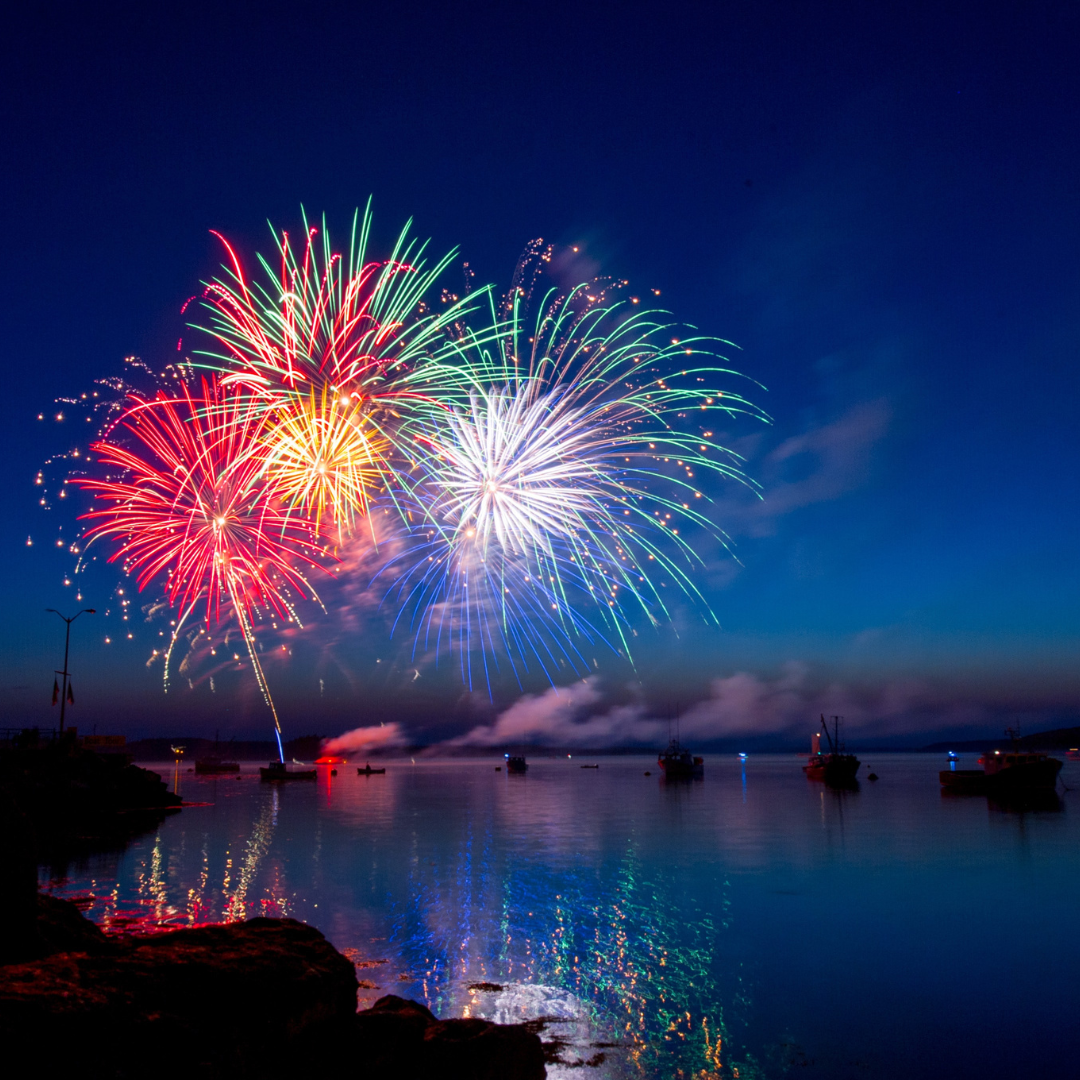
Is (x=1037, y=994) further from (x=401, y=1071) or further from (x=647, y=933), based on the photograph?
(x=401, y=1071)

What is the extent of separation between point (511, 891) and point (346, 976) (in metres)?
26.9

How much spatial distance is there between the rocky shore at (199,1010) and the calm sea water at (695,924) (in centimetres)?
390

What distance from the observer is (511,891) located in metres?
36.4

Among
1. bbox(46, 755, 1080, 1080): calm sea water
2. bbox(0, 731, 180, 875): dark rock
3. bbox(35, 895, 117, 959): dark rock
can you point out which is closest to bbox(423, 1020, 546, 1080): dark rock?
bbox(46, 755, 1080, 1080): calm sea water

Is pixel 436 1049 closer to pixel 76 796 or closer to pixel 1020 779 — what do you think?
pixel 76 796

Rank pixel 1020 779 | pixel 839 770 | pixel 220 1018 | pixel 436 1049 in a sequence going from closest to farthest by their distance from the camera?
pixel 220 1018 < pixel 436 1049 < pixel 1020 779 < pixel 839 770

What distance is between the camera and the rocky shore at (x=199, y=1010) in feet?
25.7

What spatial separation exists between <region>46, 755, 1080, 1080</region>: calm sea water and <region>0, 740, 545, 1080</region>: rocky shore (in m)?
3.90

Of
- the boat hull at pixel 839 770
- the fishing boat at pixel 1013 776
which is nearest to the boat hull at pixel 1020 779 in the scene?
the fishing boat at pixel 1013 776

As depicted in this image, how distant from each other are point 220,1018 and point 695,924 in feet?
81.7

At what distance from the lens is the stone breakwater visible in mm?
7766

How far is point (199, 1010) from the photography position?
30.9ft

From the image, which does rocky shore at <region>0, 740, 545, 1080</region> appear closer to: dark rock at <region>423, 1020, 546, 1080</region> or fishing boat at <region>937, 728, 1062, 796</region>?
dark rock at <region>423, 1020, 546, 1080</region>

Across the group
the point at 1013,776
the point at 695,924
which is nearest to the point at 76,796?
the point at 695,924
